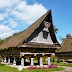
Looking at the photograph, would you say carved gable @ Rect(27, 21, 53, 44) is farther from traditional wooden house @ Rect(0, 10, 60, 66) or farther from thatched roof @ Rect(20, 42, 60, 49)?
thatched roof @ Rect(20, 42, 60, 49)

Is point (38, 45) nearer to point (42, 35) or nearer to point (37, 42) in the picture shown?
point (37, 42)

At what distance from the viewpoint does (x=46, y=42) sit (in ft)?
64.3

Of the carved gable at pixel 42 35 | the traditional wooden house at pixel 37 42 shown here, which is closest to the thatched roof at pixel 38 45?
the traditional wooden house at pixel 37 42

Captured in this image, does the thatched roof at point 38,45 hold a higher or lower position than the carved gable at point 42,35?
lower

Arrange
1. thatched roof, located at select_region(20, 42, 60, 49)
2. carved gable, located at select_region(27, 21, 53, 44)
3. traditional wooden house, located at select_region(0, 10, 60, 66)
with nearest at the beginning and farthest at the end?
thatched roof, located at select_region(20, 42, 60, 49) < traditional wooden house, located at select_region(0, 10, 60, 66) < carved gable, located at select_region(27, 21, 53, 44)

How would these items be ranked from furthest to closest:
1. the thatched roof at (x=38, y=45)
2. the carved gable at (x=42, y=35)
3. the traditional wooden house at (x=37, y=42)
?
the carved gable at (x=42, y=35) < the traditional wooden house at (x=37, y=42) < the thatched roof at (x=38, y=45)

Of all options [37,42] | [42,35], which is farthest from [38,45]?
[42,35]

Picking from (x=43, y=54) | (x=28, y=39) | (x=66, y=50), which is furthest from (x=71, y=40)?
(x=28, y=39)

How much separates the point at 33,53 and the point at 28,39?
8.02 feet

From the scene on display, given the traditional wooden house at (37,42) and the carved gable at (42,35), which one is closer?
the traditional wooden house at (37,42)

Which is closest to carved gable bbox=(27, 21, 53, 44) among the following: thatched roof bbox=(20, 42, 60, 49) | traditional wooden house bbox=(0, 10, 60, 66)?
traditional wooden house bbox=(0, 10, 60, 66)

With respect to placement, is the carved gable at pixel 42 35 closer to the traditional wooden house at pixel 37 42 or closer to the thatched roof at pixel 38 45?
the traditional wooden house at pixel 37 42

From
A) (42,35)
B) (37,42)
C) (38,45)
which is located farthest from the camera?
(42,35)

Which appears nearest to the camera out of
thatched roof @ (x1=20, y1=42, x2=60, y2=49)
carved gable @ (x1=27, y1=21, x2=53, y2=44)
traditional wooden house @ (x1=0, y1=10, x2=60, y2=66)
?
thatched roof @ (x1=20, y1=42, x2=60, y2=49)
